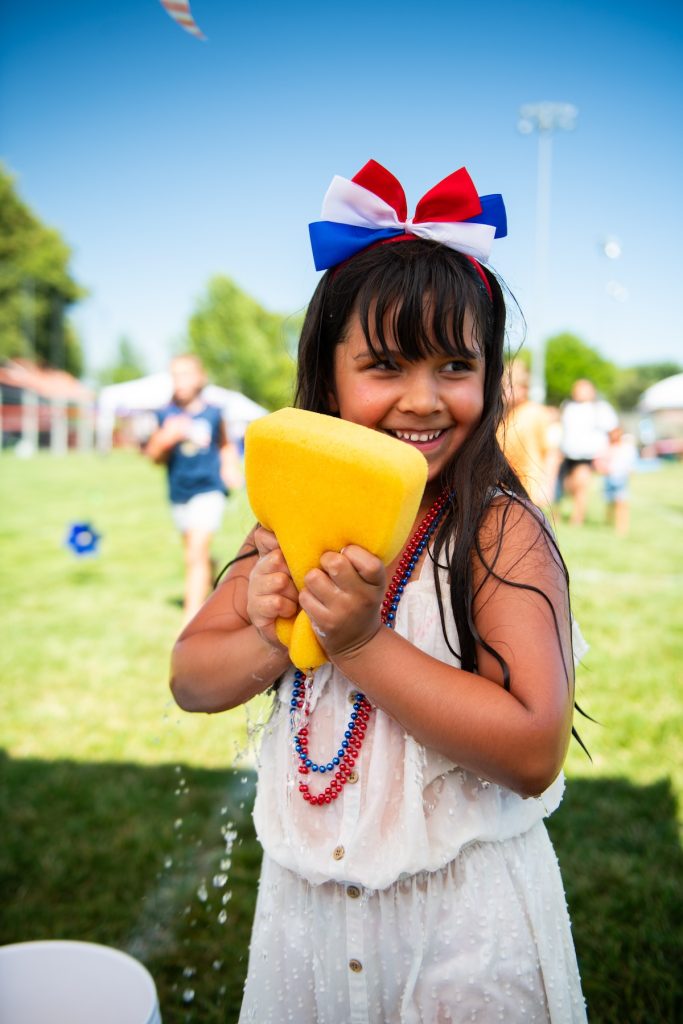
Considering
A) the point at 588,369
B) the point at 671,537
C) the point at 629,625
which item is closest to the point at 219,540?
the point at 629,625

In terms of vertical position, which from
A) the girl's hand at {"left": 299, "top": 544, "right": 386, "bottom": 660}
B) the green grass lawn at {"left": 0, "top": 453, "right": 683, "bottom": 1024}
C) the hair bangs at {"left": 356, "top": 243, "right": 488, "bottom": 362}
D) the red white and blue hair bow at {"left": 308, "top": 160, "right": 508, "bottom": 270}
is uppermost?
the red white and blue hair bow at {"left": 308, "top": 160, "right": 508, "bottom": 270}

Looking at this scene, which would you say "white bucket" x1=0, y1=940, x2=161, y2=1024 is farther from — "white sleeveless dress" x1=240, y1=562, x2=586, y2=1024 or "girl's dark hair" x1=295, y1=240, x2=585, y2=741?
"girl's dark hair" x1=295, y1=240, x2=585, y2=741

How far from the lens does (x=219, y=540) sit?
928 cm

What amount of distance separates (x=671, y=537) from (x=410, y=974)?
9881 millimetres

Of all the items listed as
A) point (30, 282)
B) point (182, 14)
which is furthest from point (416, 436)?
point (30, 282)

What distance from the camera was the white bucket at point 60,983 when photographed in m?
1.56

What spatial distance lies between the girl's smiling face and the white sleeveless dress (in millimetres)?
226

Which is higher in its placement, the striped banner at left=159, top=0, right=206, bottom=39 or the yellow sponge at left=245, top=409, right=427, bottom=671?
the striped banner at left=159, top=0, right=206, bottom=39

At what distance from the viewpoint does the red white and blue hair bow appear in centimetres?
131

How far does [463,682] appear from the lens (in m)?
1.06

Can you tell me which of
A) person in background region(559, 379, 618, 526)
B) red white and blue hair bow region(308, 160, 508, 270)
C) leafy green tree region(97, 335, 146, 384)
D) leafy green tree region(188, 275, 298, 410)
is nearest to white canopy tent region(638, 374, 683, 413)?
person in background region(559, 379, 618, 526)

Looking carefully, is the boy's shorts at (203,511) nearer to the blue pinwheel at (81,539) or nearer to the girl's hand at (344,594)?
the blue pinwheel at (81,539)

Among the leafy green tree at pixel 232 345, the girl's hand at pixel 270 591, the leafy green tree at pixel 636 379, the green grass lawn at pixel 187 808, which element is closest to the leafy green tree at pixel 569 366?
the leafy green tree at pixel 636 379

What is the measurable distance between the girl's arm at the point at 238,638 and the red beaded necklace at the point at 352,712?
8 cm
